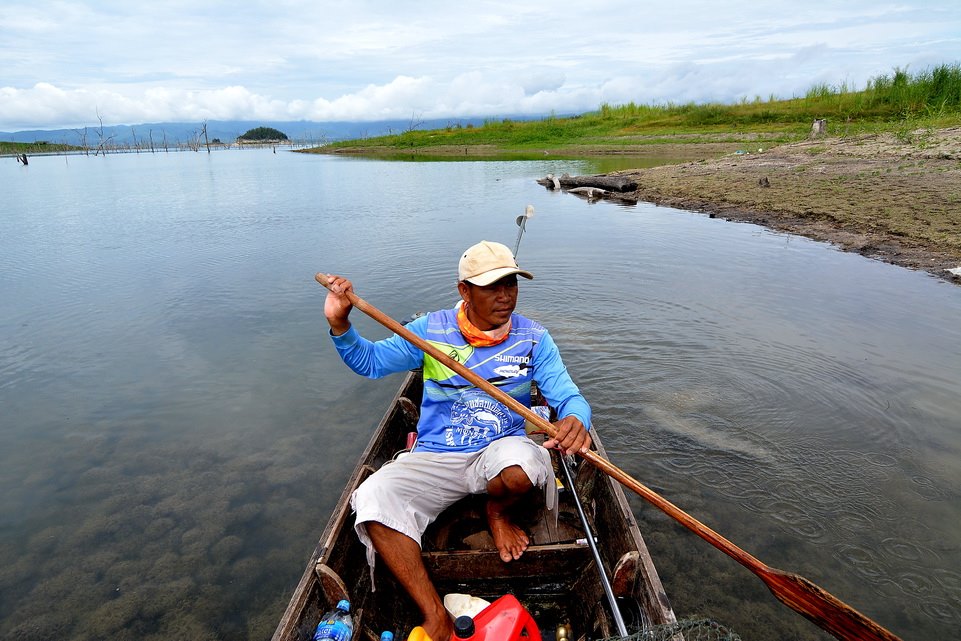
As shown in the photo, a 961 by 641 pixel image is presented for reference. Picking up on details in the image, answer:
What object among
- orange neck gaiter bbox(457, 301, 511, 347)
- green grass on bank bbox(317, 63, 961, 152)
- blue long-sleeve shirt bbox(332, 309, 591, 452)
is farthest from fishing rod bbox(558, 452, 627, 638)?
green grass on bank bbox(317, 63, 961, 152)

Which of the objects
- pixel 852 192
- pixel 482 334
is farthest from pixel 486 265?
pixel 852 192

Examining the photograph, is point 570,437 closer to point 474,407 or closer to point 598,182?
point 474,407

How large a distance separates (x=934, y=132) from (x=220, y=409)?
24.0 metres

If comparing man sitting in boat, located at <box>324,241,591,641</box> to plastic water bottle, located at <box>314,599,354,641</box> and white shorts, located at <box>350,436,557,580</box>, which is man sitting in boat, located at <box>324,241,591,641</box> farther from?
plastic water bottle, located at <box>314,599,354,641</box>

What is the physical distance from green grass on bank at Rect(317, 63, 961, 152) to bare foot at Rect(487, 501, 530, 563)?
24908mm

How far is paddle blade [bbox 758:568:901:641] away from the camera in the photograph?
241cm

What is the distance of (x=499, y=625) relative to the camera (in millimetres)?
2467

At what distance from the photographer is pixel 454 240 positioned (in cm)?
1550

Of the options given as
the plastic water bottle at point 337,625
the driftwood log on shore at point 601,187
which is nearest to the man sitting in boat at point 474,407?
the plastic water bottle at point 337,625

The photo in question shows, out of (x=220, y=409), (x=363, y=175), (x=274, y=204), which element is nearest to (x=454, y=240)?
(x=220, y=409)

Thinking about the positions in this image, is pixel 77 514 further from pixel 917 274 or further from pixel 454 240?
pixel 917 274

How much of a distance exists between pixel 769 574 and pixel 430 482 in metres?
1.97

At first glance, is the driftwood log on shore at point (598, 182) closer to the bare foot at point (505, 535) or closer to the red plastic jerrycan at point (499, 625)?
the bare foot at point (505, 535)

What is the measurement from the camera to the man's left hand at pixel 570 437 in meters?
3.13
